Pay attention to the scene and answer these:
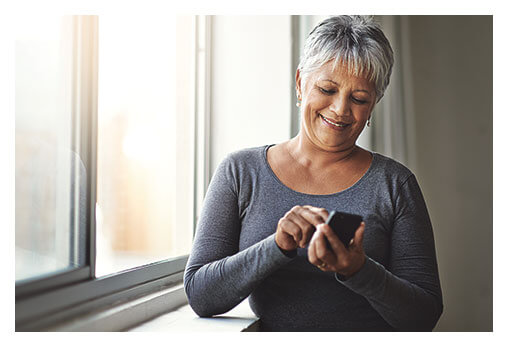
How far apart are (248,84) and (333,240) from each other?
3.54 feet

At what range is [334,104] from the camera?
3.47 feet

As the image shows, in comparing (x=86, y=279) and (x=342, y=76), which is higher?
(x=342, y=76)

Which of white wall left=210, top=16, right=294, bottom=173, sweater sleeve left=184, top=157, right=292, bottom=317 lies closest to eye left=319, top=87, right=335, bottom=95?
sweater sleeve left=184, top=157, right=292, bottom=317

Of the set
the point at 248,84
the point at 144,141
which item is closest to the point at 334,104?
the point at 144,141

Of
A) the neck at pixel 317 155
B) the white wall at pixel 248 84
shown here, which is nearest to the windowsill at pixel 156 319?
the neck at pixel 317 155

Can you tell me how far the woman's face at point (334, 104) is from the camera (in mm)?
1050

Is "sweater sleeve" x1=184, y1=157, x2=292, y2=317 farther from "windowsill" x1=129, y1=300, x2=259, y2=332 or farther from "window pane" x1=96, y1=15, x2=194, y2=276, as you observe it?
"window pane" x1=96, y1=15, x2=194, y2=276

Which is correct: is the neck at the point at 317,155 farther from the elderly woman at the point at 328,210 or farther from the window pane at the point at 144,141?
the window pane at the point at 144,141

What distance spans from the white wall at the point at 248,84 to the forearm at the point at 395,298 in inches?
36.2

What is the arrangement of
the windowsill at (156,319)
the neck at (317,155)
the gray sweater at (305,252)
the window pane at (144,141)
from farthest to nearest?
the window pane at (144,141) → the neck at (317,155) → the gray sweater at (305,252) → the windowsill at (156,319)

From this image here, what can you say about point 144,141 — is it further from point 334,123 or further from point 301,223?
point 301,223

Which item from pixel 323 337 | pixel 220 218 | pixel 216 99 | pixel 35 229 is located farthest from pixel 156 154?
pixel 323 337

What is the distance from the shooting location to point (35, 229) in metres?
0.89

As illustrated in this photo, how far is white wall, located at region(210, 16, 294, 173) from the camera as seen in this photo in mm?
1793
